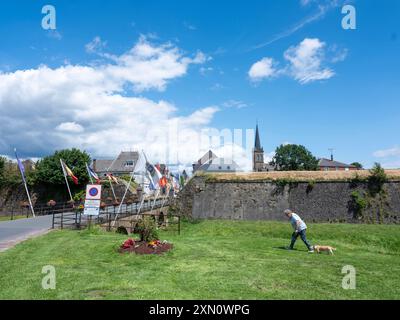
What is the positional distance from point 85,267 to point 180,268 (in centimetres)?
250

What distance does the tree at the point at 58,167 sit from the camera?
120ft

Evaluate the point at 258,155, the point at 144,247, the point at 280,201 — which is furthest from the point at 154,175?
the point at 258,155

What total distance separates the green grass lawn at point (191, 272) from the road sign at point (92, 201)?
8.93 feet

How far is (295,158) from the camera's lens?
68750 millimetres

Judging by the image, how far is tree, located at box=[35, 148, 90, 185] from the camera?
3666cm

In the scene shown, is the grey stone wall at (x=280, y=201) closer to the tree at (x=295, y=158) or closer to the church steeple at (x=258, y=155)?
the tree at (x=295, y=158)

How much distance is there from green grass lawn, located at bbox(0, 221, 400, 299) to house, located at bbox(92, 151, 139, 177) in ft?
166

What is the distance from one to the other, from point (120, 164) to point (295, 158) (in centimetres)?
3576

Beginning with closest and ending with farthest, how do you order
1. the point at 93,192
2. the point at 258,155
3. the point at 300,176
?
the point at 93,192 < the point at 300,176 < the point at 258,155

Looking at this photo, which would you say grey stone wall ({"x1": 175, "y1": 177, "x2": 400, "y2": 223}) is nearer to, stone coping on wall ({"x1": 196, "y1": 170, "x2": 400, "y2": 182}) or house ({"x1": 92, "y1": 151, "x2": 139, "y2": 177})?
stone coping on wall ({"x1": 196, "y1": 170, "x2": 400, "y2": 182})

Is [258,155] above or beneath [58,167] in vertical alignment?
above

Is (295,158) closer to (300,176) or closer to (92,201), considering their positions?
(300,176)

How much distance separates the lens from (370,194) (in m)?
22.2
